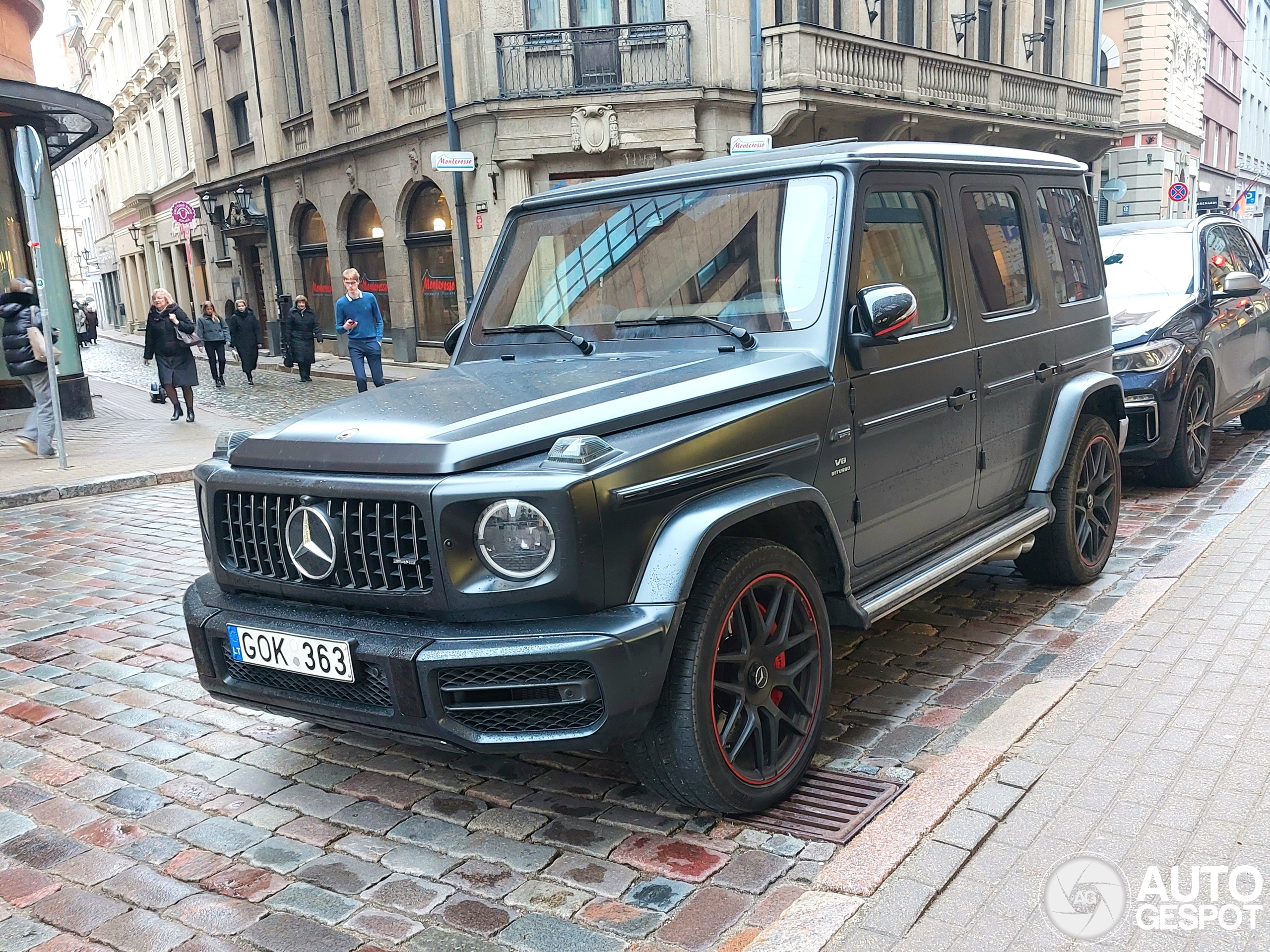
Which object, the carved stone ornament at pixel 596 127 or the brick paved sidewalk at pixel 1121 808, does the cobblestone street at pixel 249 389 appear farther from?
the brick paved sidewalk at pixel 1121 808

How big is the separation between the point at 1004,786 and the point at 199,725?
115 inches

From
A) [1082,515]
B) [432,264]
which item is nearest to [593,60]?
[432,264]

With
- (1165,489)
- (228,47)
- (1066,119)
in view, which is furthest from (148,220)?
(1165,489)

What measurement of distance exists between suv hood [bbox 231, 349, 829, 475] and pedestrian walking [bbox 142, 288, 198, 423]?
12.1 meters

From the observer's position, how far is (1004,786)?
3.27 m

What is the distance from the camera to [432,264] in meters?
22.8

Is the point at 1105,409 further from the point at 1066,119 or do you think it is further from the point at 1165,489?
the point at 1066,119

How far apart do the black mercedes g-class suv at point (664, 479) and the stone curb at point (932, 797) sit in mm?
351

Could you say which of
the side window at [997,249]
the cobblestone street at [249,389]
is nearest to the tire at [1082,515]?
the side window at [997,249]

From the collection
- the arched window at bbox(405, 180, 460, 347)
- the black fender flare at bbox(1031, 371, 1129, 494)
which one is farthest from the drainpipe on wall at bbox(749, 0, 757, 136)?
the black fender flare at bbox(1031, 371, 1129, 494)

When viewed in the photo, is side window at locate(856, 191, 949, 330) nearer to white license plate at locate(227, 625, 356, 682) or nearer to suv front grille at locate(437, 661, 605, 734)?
suv front grille at locate(437, 661, 605, 734)

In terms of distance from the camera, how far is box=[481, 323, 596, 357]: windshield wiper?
3.94 metres

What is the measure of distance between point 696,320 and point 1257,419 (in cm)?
828

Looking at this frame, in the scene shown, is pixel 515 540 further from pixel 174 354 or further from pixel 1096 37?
pixel 1096 37
